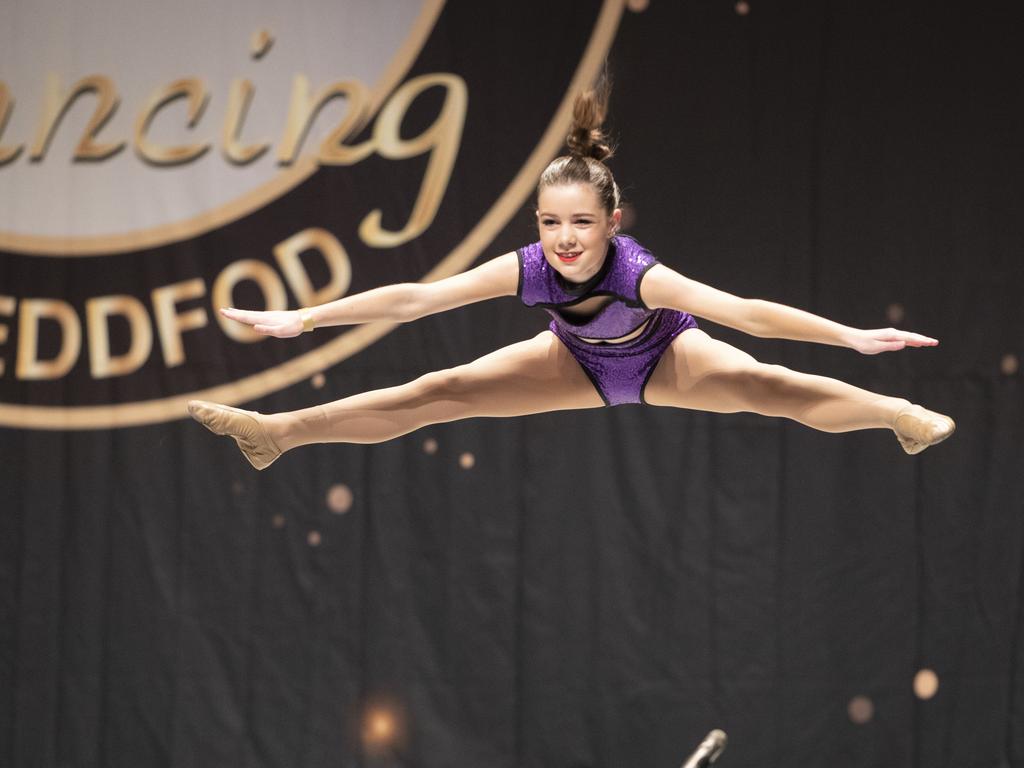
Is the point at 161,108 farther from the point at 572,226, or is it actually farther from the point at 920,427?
the point at 920,427

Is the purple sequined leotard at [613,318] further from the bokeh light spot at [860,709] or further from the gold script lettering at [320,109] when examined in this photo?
the bokeh light spot at [860,709]

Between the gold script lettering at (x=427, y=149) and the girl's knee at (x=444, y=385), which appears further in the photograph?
the gold script lettering at (x=427, y=149)

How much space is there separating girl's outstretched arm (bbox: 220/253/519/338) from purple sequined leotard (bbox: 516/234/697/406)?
6 centimetres

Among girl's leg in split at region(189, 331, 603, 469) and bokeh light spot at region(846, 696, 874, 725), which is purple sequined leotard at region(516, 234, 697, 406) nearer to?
girl's leg in split at region(189, 331, 603, 469)

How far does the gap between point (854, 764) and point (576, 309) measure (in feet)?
7.48

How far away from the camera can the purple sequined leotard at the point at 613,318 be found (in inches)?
115

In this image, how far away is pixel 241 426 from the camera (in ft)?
9.66

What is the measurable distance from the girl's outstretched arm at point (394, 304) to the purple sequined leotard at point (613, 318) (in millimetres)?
56

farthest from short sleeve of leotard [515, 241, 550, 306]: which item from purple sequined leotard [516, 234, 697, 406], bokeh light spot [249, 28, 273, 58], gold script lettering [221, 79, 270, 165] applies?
bokeh light spot [249, 28, 273, 58]

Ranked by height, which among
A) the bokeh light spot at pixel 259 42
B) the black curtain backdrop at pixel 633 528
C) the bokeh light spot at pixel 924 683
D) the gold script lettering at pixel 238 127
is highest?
the bokeh light spot at pixel 259 42

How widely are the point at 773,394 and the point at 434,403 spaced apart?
2.69ft

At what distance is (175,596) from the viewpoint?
14.4ft

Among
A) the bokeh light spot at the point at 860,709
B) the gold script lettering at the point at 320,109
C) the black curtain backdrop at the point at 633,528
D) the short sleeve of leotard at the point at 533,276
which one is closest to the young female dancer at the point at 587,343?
the short sleeve of leotard at the point at 533,276

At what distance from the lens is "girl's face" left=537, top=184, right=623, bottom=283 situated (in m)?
2.81
